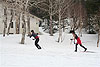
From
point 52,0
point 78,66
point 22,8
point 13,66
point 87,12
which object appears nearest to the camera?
point 13,66

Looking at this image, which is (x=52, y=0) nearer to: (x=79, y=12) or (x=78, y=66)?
(x=79, y=12)

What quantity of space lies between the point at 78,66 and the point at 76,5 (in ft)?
96.0

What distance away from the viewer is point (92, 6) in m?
31.5

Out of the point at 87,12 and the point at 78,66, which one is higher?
the point at 87,12

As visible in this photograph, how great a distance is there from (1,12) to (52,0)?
12.2 meters

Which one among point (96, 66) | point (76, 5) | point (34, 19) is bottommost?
point (96, 66)

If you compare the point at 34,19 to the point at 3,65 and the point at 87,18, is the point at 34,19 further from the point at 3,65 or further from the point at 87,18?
the point at 3,65

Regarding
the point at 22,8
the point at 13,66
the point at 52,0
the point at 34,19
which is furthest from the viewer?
the point at 34,19

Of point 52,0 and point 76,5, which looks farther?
point 76,5

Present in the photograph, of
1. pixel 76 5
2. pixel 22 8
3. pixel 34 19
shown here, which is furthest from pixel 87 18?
pixel 22 8

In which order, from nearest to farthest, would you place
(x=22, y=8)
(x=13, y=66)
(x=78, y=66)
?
(x=13, y=66)
(x=78, y=66)
(x=22, y=8)

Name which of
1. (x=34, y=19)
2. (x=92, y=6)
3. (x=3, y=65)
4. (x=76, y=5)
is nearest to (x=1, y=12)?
(x=34, y=19)

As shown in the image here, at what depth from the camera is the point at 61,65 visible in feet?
22.0

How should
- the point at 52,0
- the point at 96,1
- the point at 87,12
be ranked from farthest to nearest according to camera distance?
the point at 87,12 < the point at 96,1 < the point at 52,0
